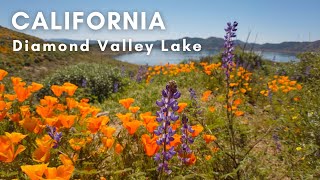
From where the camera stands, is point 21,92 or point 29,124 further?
point 21,92

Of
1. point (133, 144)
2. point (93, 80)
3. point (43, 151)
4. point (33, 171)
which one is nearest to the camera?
point (33, 171)

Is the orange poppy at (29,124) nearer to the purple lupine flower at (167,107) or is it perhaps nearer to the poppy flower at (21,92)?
the poppy flower at (21,92)

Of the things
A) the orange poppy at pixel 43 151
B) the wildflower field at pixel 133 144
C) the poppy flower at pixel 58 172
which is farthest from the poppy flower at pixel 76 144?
the poppy flower at pixel 58 172

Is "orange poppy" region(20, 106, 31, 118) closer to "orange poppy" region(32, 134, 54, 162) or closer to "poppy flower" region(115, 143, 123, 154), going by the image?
"orange poppy" region(32, 134, 54, 162)

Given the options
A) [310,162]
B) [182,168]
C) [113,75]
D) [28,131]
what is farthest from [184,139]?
[113,75]

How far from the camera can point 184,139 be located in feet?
7.22

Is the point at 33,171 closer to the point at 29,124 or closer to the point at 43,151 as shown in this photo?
the point at 43,151

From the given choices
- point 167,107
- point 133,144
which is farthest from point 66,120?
point 167,107

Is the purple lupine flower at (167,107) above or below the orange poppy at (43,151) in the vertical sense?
above

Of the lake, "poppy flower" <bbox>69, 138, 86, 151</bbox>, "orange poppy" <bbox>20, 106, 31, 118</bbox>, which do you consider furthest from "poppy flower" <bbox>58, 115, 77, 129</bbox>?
the lake

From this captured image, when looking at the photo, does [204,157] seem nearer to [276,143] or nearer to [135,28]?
[276,143]

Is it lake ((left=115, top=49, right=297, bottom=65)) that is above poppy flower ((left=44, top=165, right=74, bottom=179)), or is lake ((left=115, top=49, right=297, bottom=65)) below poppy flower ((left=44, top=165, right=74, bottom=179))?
above

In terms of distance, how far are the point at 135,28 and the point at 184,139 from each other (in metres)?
5.00

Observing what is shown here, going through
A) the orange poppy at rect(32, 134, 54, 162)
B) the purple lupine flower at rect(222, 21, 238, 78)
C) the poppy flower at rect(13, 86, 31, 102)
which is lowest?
the orange poppy at rect(32, 134, 54, 162)
